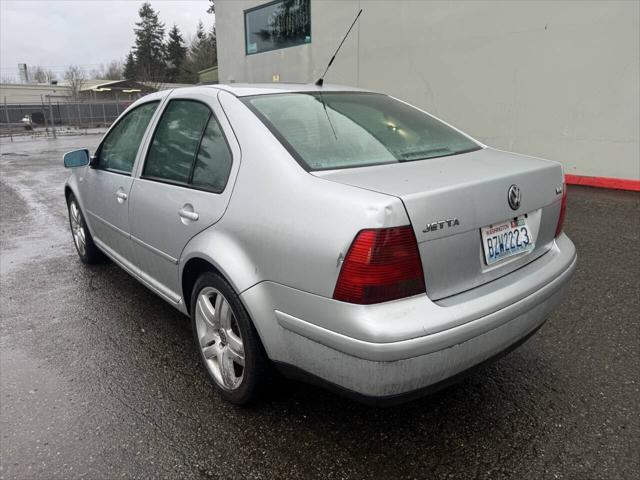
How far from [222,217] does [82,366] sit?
141cm

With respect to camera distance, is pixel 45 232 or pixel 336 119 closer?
pixel 336 119

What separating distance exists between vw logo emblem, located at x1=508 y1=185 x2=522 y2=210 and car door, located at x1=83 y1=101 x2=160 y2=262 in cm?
234

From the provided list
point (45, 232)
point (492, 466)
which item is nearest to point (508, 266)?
point (492, 466)

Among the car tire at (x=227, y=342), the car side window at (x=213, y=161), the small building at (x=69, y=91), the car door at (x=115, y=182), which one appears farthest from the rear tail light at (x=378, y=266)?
the small building at (x=69, y=91)

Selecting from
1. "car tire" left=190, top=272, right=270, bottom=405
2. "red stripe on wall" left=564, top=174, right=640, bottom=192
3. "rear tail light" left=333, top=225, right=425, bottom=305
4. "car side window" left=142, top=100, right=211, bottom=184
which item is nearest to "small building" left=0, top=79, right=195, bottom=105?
"red stripe on wall" left=564, top=174, right=640, bottom=192

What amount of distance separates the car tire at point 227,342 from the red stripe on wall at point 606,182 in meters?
7.55

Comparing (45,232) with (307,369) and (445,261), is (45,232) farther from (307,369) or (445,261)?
(445,261)

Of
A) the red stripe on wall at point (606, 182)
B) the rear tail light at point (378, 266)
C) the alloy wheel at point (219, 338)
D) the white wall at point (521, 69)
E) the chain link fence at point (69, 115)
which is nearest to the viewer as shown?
the rear tail light at point (378, 266)

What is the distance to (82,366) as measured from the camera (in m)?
2.89

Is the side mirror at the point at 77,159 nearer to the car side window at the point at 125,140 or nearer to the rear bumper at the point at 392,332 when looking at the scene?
the car side window at the point at 125,140

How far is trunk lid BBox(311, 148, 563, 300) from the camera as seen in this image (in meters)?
1.86

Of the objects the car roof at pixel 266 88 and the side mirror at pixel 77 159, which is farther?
the side mirror at pixel 77 159

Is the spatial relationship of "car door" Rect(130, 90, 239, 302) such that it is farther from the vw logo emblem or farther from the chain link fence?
the chain link fence

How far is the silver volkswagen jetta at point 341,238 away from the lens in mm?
1793
